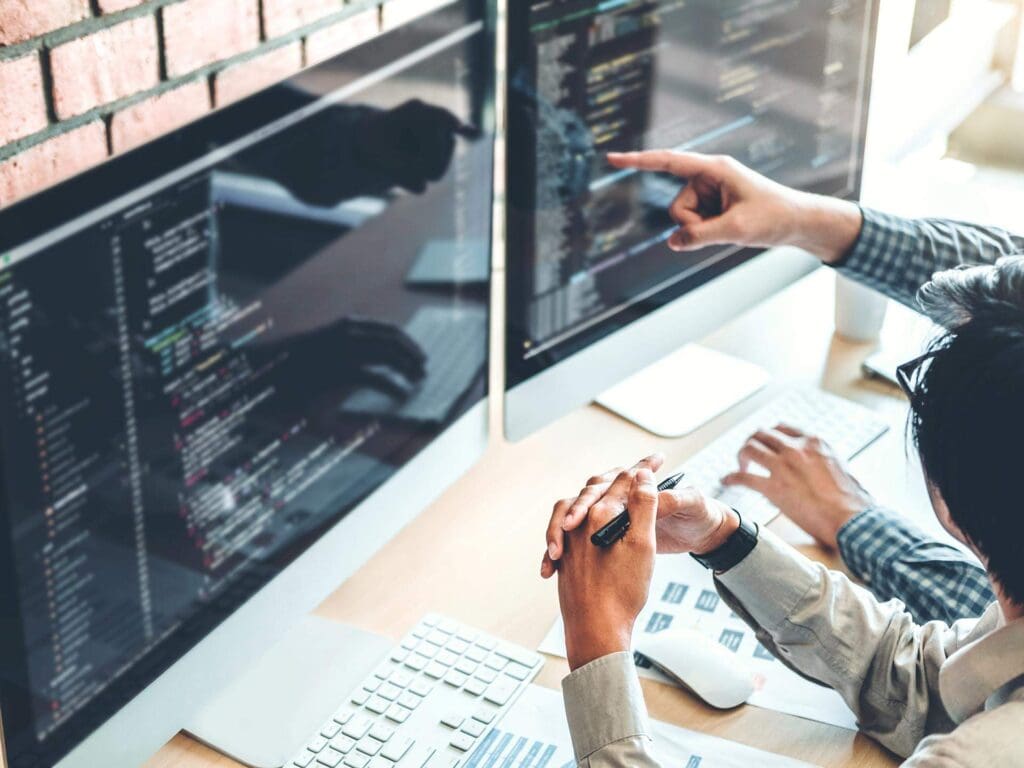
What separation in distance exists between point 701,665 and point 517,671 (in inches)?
6.6

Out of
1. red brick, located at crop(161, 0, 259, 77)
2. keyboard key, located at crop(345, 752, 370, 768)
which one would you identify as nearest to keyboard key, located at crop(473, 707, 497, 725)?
keyboard key, located at crop(345, 752, 370, 768)

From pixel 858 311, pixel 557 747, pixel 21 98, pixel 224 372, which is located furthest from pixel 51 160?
pixel 858 311

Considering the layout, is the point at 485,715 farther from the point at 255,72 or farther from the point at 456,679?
the point at 255,72

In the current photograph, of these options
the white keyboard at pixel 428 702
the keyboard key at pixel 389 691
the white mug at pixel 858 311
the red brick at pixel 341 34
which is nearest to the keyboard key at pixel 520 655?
the white keyboard at pixel 428 702

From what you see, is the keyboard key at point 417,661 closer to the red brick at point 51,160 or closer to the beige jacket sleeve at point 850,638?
the beige jacket sleeve at point 850,638

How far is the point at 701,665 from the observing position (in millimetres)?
1130

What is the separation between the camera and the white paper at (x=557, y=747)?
40.8 inches

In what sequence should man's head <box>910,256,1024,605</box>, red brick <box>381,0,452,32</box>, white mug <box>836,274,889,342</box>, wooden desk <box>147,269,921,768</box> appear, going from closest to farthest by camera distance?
man's head <box>910,256,1024,605</box>
wooden desk <box>147,269,921,768</box>
red brick <box>381,0,452,32</box>
white mug <box>836,274,889,342</box>

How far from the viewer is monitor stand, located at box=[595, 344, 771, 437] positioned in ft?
5.07

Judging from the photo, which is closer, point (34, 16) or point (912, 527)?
point (34, 16)

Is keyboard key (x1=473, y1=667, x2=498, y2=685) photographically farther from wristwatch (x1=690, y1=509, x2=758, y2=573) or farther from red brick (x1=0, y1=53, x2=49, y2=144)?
red brick (x1=0, y1=53, x2=49, y2=144)

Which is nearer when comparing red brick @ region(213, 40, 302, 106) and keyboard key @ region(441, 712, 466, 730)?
keyboard key @ region(441, 712, 466, 730)

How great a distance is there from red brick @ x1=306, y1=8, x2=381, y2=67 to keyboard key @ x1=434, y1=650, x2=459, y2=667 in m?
0.65

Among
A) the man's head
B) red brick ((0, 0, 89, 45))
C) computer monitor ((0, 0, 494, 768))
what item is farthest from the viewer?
red brick ((0, 0, 89, 45))
